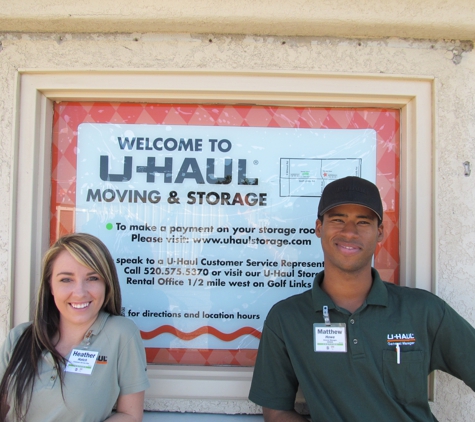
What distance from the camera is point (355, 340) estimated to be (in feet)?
5.67

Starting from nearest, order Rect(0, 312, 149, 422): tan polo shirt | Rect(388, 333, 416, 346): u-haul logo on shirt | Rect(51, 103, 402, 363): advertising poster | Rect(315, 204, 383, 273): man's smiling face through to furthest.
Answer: Rect(0, 312, 149, 422): tan polo shirt → Rect(388, 333, 416, 346): u-haul logo on shirt → Rect(315, 204, 383, 273): man's smiling face → Rect(51, 103, 402, 363): advertising poster

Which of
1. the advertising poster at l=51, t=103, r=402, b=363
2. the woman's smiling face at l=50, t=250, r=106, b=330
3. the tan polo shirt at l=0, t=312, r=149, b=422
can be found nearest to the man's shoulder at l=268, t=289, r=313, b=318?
the advertising poster at l=51, t=103, r=402, b=363

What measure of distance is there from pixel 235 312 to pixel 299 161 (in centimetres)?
94

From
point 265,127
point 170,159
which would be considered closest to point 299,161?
point 265,127

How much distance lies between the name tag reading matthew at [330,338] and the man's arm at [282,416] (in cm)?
33

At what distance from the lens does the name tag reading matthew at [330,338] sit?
1.74 metres

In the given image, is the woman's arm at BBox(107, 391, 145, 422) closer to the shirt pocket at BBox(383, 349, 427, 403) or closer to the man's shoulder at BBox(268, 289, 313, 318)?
the man's shoulder at BBox(268, 289, 313, 318)

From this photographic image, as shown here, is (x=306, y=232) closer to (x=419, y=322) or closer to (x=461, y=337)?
(x=419, y=322)

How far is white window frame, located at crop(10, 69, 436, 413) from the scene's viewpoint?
208 cm

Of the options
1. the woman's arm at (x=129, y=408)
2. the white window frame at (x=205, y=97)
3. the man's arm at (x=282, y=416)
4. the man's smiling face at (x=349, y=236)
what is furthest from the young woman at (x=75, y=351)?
the man's smiling face at (x=349, y=236)

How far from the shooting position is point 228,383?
2117mm

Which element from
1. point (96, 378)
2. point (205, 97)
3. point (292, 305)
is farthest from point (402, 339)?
point (205, 97)

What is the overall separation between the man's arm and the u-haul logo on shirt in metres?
0.53

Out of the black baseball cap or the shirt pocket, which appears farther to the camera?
the black baseball cap
